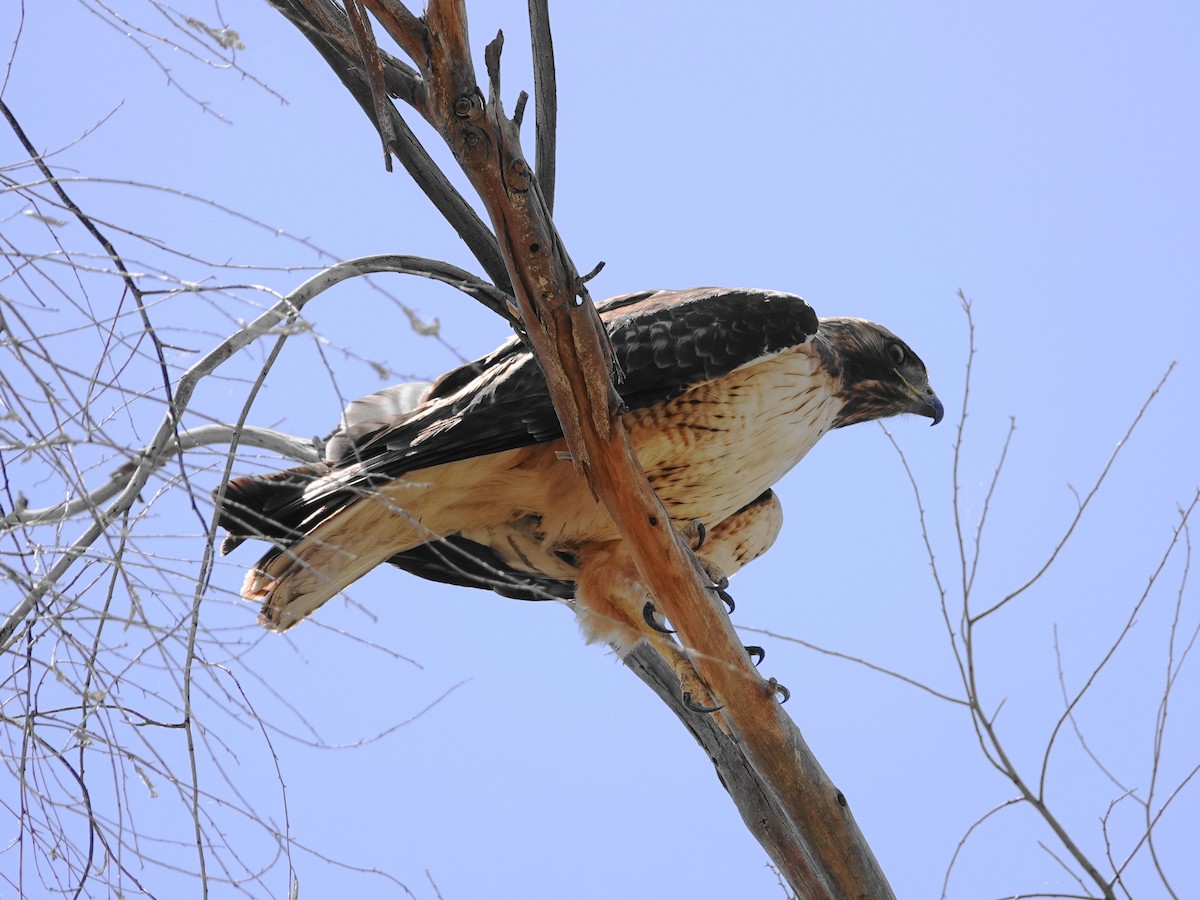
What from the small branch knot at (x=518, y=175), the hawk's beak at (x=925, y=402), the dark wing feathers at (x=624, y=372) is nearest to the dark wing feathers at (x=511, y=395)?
the dark wing feathers at (x=624, y=372)

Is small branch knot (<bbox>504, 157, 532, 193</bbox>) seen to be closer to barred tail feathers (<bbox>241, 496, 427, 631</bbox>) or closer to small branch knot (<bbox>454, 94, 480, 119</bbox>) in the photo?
small branch knot (<bbox>454, 94, 480, 119</bbox>)

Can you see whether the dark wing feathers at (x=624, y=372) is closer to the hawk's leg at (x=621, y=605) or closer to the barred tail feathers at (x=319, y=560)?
the barred tail feathers at (x=319, y=560)

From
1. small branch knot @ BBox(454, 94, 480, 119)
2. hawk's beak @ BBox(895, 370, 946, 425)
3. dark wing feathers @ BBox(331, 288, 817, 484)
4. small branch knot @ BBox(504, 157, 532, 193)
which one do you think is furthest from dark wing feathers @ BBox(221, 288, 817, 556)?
small branch knot @ BBox(454, 94, 480, 119)

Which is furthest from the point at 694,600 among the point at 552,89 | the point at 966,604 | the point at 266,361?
the point at 552,89

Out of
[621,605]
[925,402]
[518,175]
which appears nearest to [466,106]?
[518,175]

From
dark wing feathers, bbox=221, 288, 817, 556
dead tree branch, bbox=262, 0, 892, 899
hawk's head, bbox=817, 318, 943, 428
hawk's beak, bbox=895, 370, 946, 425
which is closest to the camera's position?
dead tree branch, bbox=262, 0, 892, 899

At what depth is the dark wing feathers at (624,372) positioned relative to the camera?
11.9ft

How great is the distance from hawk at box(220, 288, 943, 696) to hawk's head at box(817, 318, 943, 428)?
0.25ft

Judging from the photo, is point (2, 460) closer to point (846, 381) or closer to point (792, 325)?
point (792, 325)

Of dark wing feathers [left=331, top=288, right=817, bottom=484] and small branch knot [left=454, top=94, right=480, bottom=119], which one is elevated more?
dark wing feathers [left=331, top=288, right=817, bottom=484]

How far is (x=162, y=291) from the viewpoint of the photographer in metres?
2.18

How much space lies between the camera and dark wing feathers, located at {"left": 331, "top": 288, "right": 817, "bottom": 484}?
3631 mm

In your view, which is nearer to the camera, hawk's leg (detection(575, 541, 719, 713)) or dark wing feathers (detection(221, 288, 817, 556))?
dark wing feathers (detection(221, 288, 817, 556))

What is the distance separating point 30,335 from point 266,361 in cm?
58
